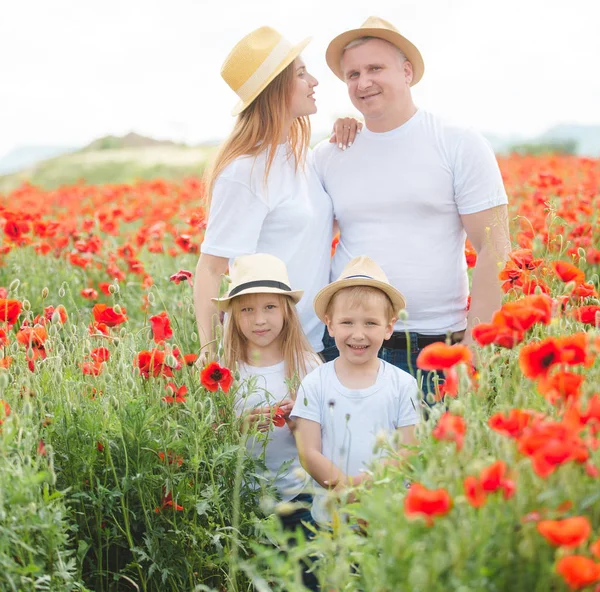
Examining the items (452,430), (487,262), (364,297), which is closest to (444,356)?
(452,430)

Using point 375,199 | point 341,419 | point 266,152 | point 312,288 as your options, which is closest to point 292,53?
point 266,152

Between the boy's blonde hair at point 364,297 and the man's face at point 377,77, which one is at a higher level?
the man's face at point 377,77

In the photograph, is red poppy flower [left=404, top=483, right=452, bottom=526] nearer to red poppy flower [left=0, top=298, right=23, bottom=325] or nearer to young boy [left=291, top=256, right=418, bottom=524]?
young boy [left=291, top=256, right=418, bottom=524]

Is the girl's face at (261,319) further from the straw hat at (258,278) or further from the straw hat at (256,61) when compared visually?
the straw hat at (256,61)

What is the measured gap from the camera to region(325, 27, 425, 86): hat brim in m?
3.71

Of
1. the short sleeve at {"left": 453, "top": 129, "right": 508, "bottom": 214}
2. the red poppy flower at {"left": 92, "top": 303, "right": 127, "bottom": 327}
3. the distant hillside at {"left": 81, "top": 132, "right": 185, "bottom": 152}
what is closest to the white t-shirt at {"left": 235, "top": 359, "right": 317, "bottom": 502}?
the red poppy flower at {"left": 92, "top": 303, "right": 127, "bottom": 327}

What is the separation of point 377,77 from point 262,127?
558 millimetres

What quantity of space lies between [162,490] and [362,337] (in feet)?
2.87

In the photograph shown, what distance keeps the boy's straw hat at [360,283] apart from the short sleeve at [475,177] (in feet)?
2.52

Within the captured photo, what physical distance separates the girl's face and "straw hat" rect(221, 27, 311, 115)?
3.07ft

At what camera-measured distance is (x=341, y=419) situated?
296 cm

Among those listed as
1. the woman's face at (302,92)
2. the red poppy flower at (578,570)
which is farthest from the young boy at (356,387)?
the red poppy flower at (578,570)

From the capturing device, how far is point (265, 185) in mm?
3609

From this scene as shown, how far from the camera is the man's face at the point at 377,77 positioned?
3.71 metres
